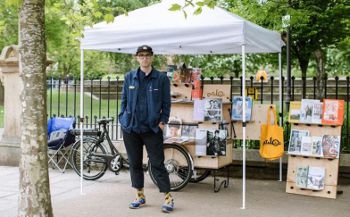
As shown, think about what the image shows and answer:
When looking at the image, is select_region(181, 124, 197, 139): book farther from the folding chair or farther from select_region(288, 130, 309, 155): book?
the folding chair

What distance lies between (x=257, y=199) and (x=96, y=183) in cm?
279

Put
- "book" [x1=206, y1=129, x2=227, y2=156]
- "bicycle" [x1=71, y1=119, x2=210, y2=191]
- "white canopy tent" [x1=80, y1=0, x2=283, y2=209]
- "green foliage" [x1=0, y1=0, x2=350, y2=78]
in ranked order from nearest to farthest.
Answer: "white canopy tent" [x1=80, y1=0, x2=283, y2=209] → "green foliage" [x1=0, y1=0, x2=350, y2=78] → "book" [x1=206, y1=129, x2=227, y2=156] → "bicycle" [x1=71, y1=119, x2=210, y2=191]

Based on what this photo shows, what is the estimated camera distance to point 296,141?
8.03 metres

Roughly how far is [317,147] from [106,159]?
11.4 ft

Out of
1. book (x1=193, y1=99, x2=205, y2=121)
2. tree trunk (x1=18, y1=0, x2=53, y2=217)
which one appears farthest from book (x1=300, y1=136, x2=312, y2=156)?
tree trunk (x1=18, y1=0, x2=53, y2=217)

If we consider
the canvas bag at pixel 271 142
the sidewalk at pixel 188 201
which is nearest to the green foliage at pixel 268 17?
Answer: the canvas bag at pixel 271 142

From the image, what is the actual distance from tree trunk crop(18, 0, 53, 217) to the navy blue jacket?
6.53ft

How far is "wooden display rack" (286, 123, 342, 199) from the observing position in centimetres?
765

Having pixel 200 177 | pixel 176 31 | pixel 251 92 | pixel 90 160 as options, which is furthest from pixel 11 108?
pixel 251 92

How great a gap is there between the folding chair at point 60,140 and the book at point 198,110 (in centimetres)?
262

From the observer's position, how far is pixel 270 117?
27.5ft

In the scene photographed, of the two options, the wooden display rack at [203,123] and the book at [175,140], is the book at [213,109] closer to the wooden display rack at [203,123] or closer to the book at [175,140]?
the wooden display rack at [203,123]

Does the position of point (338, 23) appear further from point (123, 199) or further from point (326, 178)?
point (123, 199)

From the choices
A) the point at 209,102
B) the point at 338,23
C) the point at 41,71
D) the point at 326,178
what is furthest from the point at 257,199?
the point at 338,23
